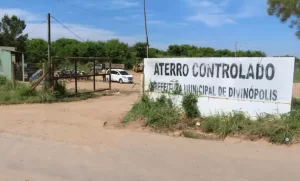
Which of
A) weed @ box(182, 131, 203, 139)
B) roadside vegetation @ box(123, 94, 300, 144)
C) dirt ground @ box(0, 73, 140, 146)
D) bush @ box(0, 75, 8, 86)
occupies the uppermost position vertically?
bush @ box(0, 75, 8, 86)

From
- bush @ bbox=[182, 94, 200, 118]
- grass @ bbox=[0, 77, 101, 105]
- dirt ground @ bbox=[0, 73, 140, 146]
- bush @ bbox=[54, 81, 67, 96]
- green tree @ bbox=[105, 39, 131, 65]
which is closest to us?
dirt ground @ bbox=[0, 73, 140, 146]

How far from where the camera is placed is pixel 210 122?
317 inches

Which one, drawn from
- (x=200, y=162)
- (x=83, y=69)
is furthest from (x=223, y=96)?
(x=83, y=69)

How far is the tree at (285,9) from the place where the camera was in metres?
18.0

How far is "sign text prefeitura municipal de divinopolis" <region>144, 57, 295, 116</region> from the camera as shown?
7855 millimetres

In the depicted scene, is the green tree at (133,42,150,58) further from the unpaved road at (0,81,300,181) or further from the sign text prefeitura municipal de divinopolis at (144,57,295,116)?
the unpaved road at (0,81,300,181)

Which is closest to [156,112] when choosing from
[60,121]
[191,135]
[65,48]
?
[191,135]

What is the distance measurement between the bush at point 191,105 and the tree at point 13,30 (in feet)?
190

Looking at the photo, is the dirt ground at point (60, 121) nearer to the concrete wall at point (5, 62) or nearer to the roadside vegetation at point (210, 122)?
the roadside vegetation at point (210, 122)

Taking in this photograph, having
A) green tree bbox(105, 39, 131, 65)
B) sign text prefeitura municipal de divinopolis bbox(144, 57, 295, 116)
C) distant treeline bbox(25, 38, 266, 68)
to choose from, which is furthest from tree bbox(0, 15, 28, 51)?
sign text prefeitura municipal de divinopolis bbox(144, 57, 295, 116)

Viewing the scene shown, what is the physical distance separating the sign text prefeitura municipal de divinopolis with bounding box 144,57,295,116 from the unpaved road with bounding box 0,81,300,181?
1531 millimetres

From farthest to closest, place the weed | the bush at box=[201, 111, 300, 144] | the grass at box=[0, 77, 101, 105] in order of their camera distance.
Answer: the grass at box=[0, 77, 101, 105] → the weed → the bush at box=[201, 111, 300, 144]

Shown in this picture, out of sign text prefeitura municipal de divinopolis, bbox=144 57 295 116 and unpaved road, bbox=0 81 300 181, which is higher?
sign text prefeitura municipal de divinopolis, bbox=144 57 295 116

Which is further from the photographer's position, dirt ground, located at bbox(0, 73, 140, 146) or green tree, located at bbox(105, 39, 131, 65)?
green tree, located at bbox(105, 39, 131, 65)
